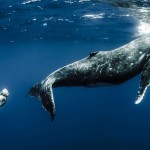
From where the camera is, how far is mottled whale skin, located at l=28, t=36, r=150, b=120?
23.6ft

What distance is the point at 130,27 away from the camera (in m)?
25.9

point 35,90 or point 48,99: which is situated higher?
point 48,99

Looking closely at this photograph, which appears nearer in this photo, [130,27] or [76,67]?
[76,67]

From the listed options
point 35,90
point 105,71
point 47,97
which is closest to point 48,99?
point 47,97

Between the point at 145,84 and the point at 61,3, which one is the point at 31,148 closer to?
the point at 61,3

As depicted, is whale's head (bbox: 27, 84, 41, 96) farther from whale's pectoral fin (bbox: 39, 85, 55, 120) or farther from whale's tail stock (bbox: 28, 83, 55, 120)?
whale's pectoral fin (bbox: 39, 85, 55, 120)

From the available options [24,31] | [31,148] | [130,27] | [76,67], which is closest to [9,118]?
[31,148]

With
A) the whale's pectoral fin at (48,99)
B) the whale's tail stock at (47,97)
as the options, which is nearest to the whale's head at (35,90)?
the whale's tail stock at (47,97)

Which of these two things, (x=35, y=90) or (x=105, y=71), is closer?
(x=105, y=71)

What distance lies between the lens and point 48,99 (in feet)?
23.6

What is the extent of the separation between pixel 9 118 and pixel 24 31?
187ft

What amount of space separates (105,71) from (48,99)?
5.30 feet

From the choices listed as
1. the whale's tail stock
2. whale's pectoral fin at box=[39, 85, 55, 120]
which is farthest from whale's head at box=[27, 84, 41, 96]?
whale's pectoral fin at box=[39, 85, 55, 120]

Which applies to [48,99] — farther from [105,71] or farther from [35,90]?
[105,71]
